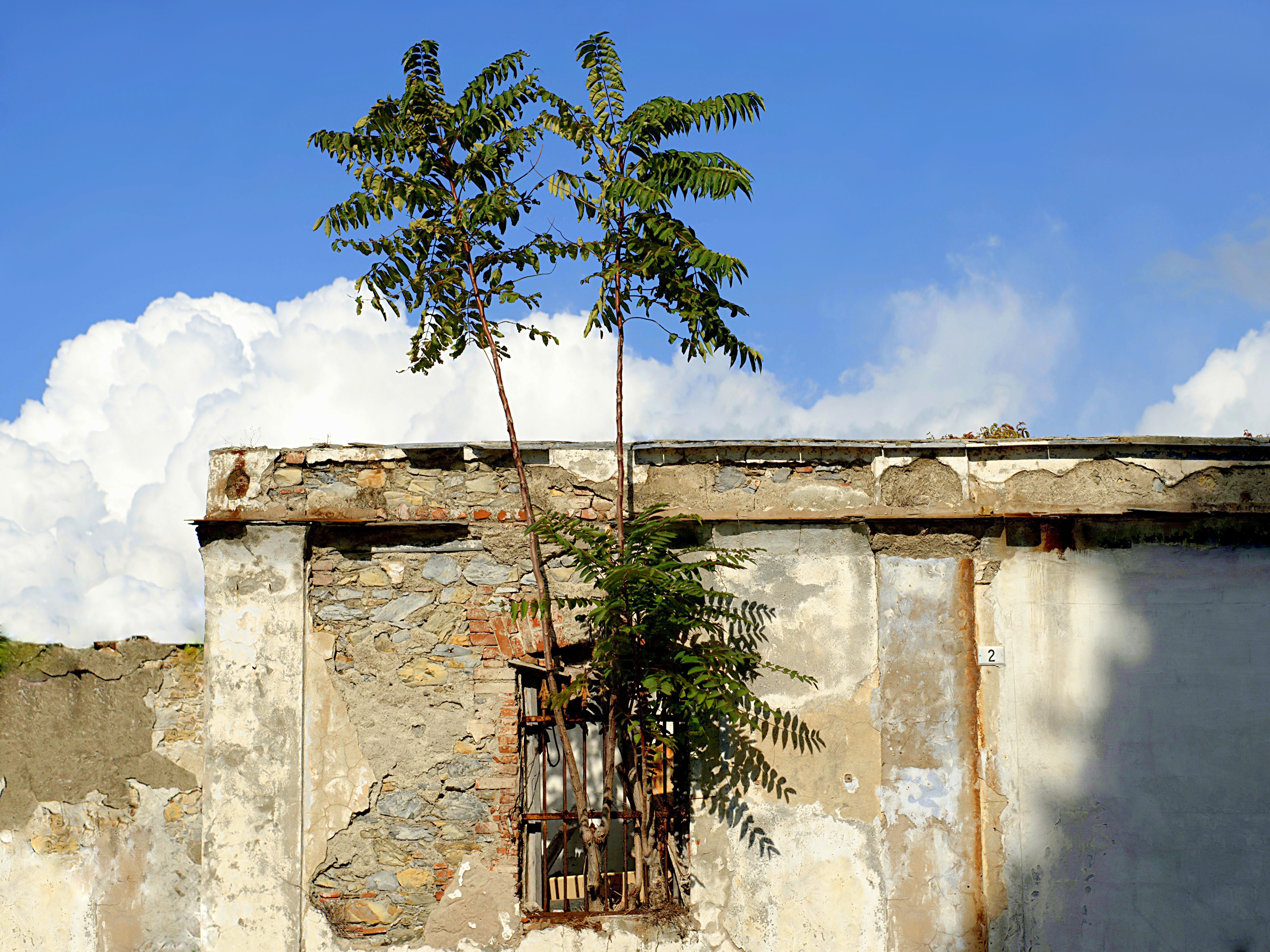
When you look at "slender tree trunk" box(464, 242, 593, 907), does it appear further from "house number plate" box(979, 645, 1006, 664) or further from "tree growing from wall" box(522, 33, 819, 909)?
"house number plate" box(979, 645, 1006, 664)

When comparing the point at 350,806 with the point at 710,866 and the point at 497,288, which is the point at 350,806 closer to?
the point at 710,866

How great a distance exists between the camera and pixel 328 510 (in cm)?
536

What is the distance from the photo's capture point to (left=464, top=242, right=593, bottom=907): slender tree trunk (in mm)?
5031

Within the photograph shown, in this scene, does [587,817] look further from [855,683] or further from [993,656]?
[993,656]

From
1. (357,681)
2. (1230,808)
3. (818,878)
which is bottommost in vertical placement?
(818,878)

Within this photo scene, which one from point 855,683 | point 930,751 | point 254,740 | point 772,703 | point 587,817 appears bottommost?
point 587,817

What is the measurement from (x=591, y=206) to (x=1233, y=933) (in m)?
5.72

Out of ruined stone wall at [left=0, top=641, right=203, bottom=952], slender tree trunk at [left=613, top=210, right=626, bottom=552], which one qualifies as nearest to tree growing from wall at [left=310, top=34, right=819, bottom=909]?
slender tree trunk at [left=613, top=210, right=626, bottom=552]

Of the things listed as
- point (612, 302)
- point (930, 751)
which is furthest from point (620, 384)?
point (930, 751)

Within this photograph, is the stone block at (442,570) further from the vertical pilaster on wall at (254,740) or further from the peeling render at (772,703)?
the vertical pilaster on wall at (254,740)

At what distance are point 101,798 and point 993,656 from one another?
556 cm

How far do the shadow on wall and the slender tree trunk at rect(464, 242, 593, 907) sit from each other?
2.52 meters

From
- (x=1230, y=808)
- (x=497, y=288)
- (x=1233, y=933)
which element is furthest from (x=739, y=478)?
(x=1233, y=933)

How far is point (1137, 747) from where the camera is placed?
204 inches
